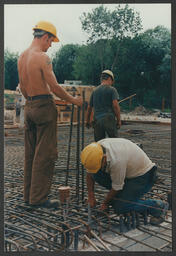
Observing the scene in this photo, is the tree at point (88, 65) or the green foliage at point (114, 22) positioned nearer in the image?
the green foliage at point (114, 22)

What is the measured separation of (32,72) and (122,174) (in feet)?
4.55

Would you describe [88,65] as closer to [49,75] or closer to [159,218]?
[49,75]

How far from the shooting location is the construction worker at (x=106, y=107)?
427 centimetres

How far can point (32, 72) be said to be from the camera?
294cm

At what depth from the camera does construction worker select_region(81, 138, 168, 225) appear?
2.78 m

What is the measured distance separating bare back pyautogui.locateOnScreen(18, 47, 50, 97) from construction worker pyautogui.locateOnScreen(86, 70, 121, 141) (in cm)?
141

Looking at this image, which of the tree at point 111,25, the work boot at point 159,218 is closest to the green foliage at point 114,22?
the tree at point 111,25

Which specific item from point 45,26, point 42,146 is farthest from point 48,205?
point 45,26

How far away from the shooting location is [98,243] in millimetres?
2602

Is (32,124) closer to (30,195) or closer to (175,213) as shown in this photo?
(30,195)

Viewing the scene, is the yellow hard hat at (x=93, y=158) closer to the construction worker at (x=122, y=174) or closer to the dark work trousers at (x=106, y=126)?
the construction worker at (x=122, y=174)

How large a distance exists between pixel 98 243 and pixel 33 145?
1.29 metres

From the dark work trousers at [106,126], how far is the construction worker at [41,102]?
122 cm

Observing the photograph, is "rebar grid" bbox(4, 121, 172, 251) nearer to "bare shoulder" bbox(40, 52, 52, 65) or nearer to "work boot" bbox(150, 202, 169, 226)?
"work boot" bbox(150, 202, 169, 226)
